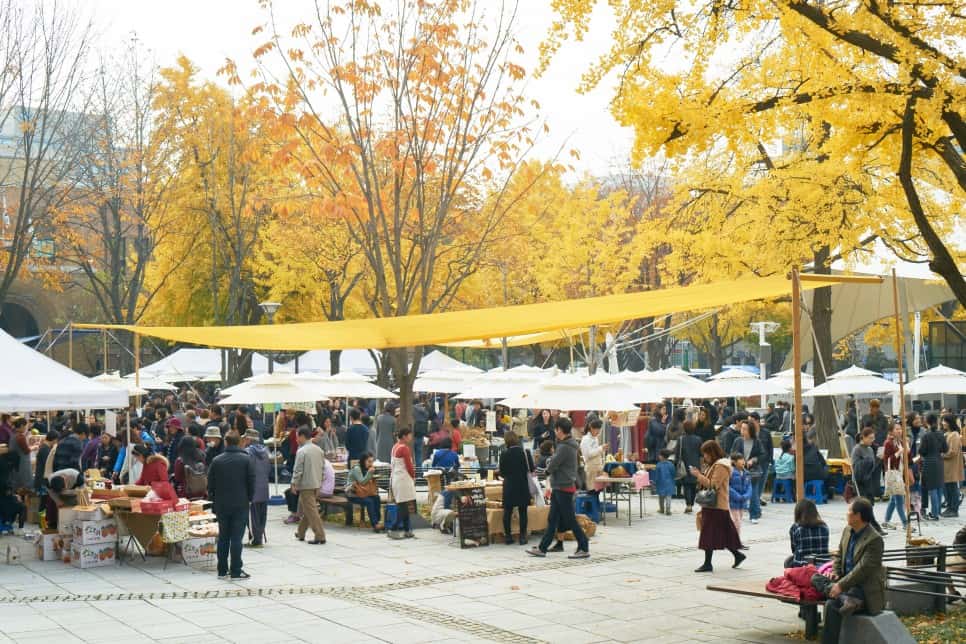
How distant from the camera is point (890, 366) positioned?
62.7 metres

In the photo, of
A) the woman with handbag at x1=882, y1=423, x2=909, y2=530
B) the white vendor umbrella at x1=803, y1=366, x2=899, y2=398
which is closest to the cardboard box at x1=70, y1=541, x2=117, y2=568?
the woman with handbag at x1=882, y1=423, x2=909, y2=530

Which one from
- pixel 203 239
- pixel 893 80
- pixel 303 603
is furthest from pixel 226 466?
pixel 203 239

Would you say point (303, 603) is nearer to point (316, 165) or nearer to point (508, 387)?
point (316, 165)

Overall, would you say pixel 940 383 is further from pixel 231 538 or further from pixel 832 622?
pixel 231 538

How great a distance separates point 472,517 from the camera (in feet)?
47.8

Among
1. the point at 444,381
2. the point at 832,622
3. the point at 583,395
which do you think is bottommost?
the point at 832,622

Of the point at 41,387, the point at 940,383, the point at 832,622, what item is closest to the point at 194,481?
the point at 41,387

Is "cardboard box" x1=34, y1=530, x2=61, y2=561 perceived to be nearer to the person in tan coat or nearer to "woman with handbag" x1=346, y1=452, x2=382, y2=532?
"woman with handbag" x1=346, y1=452, x2=382, y2=532

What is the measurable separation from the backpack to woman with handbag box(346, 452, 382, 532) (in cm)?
216

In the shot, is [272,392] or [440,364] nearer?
[272,392]

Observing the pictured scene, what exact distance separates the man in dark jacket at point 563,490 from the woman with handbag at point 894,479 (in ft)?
16.3

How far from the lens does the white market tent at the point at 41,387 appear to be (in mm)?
12797

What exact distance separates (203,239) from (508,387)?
15.9 meters

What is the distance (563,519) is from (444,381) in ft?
51.2
